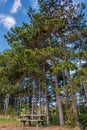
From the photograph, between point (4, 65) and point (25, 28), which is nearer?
point (4, 65)

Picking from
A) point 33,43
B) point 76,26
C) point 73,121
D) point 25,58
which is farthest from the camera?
point 33,43

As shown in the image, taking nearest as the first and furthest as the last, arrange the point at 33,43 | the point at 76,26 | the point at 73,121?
1. the point at 73,121
2. the point at 76,26
3. the point at 33,43

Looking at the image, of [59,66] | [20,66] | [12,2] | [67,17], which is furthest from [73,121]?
[12,2]

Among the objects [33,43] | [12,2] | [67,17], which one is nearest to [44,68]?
Result: [33,43]

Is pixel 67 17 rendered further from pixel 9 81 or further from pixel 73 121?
pixel 73 121

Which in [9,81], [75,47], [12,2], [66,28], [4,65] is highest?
[12,2]

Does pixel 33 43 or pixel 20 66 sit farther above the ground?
pixel 33 43

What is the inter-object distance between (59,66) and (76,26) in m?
4.00

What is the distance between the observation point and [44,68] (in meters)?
17.1

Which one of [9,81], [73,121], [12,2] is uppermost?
[12,2]

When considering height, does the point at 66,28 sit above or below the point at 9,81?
above

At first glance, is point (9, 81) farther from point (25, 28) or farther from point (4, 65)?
point (25, 28)

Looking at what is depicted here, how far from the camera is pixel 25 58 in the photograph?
14.3 meters

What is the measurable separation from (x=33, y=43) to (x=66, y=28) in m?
3.16
